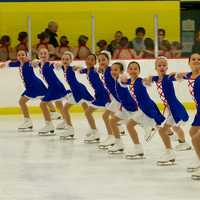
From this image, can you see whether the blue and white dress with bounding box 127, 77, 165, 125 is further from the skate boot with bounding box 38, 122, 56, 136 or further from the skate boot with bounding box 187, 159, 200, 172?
the skate boot with bounding box 38, 122, 56, 136

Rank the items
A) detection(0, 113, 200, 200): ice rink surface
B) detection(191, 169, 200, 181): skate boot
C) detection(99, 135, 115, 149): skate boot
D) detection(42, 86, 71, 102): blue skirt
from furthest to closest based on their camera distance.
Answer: detection(42, 86, 71, 102): blue skirt, detection(99, 135, 115, 149): skate boot, detection(191, 169, 200, 181): skate boot, detection(0, 113, 200, 200): ice rink surface

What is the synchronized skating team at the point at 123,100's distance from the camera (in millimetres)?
9047

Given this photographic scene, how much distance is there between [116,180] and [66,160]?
4.97 ft

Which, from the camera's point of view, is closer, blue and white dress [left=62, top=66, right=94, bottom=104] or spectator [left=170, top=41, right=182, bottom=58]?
blue and white dress [left=62, top=66, right=94, bottom=104]

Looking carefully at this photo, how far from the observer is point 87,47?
15.9 metres

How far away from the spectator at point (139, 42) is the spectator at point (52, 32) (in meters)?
1.62

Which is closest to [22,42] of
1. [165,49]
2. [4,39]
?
[4,39]

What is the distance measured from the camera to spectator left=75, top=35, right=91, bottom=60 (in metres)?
15.8

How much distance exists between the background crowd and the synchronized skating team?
320cm

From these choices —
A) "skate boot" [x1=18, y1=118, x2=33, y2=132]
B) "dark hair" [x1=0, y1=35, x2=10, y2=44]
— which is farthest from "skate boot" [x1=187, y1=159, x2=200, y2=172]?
"dark hair" [x1=0, y1=35, x2=10, y2=44]

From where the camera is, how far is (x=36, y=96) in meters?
12.4

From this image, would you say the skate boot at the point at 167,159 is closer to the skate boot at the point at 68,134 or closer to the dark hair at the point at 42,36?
the skate boot at the point at 68,134

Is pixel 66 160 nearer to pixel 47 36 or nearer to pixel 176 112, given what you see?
pixel 176 112

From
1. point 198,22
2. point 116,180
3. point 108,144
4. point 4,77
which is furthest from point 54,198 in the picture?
point 198,22
